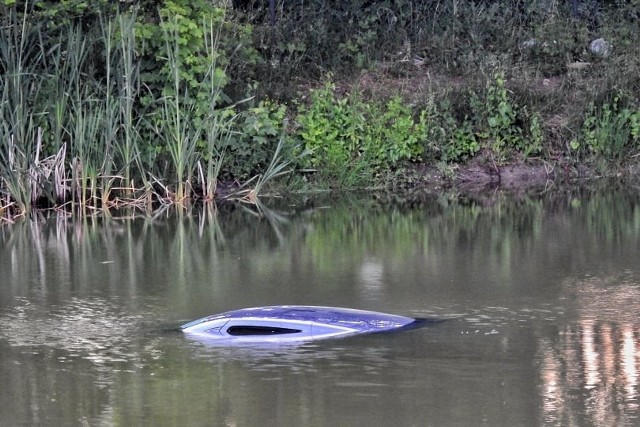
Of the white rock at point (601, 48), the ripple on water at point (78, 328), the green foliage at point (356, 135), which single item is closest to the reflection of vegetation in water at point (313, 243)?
the ripple on water at point (78, 328)

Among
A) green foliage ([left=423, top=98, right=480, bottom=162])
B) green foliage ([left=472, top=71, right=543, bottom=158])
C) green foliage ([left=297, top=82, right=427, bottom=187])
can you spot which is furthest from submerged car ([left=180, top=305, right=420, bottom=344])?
green foliage ([left=472, top=71, right=543, bottom=158])

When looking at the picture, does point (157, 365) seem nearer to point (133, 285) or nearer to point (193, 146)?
point (133, 285)

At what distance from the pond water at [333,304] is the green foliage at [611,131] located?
218 centimetres

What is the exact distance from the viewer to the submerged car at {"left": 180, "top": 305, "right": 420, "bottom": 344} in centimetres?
675

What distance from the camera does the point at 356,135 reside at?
13641 mm

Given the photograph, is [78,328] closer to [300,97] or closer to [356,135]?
[356,135]

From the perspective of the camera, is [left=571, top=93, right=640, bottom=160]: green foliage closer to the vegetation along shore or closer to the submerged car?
the vegetation along shore

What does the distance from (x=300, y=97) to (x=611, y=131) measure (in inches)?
136

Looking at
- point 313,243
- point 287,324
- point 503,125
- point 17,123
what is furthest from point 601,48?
point 287,324

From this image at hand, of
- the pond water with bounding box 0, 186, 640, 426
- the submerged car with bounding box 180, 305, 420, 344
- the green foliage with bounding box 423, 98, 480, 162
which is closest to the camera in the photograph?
the pond water with bounding box 0, 186, 640, 426

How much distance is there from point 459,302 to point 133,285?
2.19 meters

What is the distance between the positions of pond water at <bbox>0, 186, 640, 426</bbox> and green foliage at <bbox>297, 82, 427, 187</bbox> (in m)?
1.52

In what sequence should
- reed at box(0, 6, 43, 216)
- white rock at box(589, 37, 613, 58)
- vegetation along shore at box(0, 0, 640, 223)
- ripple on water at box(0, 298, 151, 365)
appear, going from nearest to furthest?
ripple on water at box(0, 298, 151, 365), reed at box(0, 6, 43, 216), vegetation along shore at box(0, 0, 640, 223), white rock at box(589, 37, 613, 58)

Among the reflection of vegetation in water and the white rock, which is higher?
the white rock
